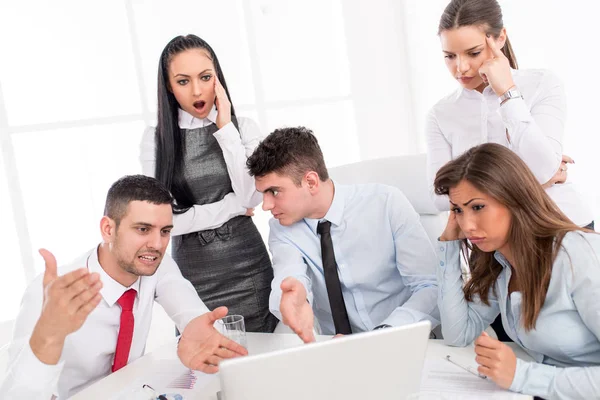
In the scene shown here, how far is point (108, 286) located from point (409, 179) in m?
1.21

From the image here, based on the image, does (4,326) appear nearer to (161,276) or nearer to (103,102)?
(103,102)

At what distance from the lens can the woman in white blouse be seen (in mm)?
1874

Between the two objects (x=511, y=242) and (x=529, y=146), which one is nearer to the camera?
(x=511, y=242)

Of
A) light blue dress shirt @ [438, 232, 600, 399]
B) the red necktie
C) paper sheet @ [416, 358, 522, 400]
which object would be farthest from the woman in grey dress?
paper sheet @ [416, 358, 522, 400]

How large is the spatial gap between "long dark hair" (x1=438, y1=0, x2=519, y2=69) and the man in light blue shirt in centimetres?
60

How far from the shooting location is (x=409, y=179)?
2.40 m

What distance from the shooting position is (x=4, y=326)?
3.51 metres

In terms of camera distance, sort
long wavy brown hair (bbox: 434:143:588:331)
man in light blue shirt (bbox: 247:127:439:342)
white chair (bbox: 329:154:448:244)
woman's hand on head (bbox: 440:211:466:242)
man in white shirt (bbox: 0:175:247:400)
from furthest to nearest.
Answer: white chair (bbox: 329:154:448:244), man in light blue shirt (bbox: 247:127:439:342), woman's hand on head (bbox: 440:211:466:242), man in white shirt (bbox: 0:175:247:400), long wavy brown hair (bbox: 434:143:588:331)

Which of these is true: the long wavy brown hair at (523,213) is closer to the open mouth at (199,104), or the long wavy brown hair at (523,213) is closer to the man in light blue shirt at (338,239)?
the man in light blue shirt at (338,239)

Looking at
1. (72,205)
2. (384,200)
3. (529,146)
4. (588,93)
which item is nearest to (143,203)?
(384,200)

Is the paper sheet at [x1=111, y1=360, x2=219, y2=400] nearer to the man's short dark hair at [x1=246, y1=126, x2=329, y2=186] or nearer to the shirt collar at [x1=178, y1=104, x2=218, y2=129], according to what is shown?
the man's short dark hair at [x1=246, y1=126, x2=329, y2=186]

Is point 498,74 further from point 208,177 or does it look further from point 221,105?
point 208,177

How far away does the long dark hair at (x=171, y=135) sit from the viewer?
7.35ft

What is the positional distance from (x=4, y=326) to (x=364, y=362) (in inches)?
121
